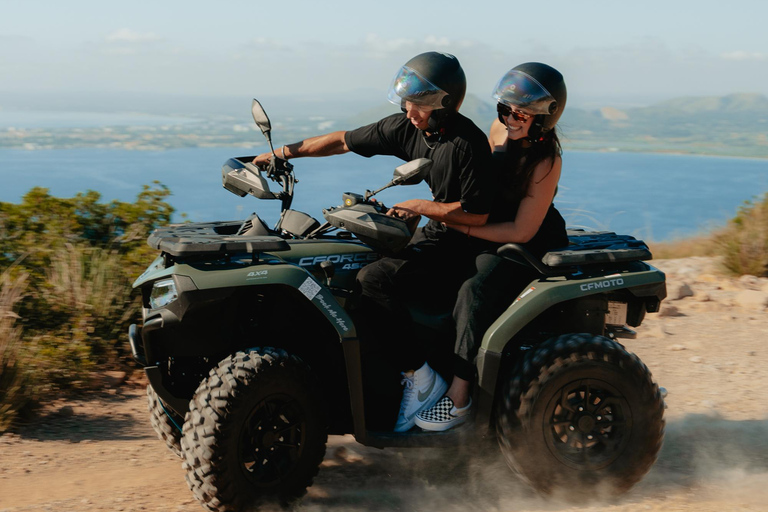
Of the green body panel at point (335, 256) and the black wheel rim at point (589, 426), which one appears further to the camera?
the black wheel rim at point (589, 426)

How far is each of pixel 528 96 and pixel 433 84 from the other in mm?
559

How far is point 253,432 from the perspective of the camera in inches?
153

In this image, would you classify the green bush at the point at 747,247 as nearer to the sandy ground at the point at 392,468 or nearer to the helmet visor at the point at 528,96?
the sandy ground at the point at 392,468

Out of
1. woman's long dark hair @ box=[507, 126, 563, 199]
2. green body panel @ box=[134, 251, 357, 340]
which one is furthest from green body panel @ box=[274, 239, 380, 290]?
woman's long dark hair @ box=[507, 126, 563, 199]

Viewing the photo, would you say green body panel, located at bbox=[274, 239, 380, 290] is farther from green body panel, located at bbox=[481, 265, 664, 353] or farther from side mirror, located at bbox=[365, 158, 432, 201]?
green body panel, located at bbox=[481, 265, 664, 353]

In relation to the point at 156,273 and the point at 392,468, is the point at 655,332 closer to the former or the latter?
the point at 392,468

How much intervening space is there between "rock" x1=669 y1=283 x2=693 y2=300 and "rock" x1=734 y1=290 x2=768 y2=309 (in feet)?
1.52

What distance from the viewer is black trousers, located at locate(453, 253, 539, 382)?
4266mm

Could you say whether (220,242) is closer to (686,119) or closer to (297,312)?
(297,312)

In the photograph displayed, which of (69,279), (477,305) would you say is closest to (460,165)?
(477,305)

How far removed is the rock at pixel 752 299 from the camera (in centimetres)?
841

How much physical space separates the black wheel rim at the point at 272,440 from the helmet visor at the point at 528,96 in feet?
6.50

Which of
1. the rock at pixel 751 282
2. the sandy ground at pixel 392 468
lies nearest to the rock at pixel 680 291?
the rock at pixel 751 282

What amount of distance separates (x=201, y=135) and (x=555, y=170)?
9.05 meters
